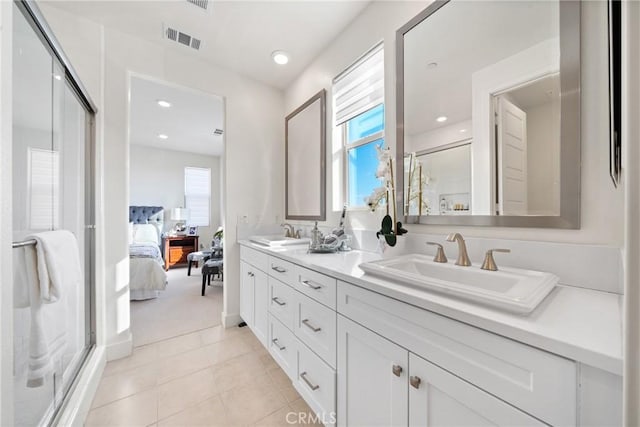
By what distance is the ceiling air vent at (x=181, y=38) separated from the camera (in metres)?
1.97

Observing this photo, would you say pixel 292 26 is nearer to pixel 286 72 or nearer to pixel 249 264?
pixel 286 72

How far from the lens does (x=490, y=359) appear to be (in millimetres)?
583

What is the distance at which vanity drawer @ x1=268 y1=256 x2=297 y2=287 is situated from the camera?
1.46 meters

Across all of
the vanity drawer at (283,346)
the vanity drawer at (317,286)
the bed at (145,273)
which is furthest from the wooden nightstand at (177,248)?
the vanity drawer at (317,286)

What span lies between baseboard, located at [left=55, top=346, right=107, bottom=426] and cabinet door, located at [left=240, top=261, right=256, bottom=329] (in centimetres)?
104

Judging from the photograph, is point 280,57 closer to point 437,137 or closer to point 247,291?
point 437,137

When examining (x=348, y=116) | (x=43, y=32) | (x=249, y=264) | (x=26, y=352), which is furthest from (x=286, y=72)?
(x=26, y=352)

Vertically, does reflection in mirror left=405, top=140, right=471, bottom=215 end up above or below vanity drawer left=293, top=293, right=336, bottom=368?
above


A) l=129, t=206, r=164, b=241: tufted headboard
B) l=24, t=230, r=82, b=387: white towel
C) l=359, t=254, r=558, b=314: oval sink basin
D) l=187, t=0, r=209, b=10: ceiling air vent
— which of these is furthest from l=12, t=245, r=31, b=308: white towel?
l=129, t=206, r=164, b=241: tufted headboard

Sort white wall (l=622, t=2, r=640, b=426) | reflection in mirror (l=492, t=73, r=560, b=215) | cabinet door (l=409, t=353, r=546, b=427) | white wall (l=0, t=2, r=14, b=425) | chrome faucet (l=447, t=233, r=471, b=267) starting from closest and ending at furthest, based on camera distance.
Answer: white wall (l=622, t=2, r=640, b=426) < cabinet door (l=409, t=353, r=546, b=427) < white wall (l=0, t=2, r=14, b=425) < reflection in mirror (l=492, t=73, r=560, b=215) < chrome faucet (l=447, t=233, r=471, b=267)

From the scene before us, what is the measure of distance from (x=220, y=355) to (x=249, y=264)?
2.48 ft

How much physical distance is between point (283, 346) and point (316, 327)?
498 millimetres

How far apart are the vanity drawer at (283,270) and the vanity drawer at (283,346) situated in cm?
31

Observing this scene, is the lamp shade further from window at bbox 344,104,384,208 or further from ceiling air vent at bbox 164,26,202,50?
window at bbox 344,104,384,208
